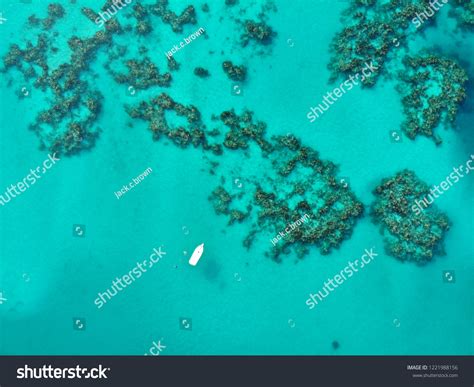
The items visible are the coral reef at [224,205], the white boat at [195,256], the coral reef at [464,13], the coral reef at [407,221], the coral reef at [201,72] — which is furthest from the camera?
the coral reef at [464,13]

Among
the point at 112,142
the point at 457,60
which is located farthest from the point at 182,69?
the point at 457,60

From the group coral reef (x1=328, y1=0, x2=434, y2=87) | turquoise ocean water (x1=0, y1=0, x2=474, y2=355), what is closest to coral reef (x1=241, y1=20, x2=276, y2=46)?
turquoise ocean water (x1=0, y1=0, x2=474, y2=355)

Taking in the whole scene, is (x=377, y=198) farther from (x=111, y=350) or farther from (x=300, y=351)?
(x=111, y=350)

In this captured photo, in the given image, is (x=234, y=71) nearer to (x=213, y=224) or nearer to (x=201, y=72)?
(x=201, y=72)

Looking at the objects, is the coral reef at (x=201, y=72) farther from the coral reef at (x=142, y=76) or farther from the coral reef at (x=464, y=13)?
the coral reef at (x=464, y=13)

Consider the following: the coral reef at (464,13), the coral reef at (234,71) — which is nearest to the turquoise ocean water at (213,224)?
the coral reef at (234,71)
